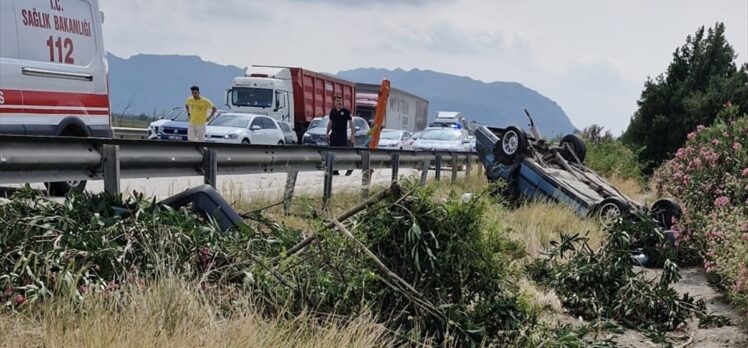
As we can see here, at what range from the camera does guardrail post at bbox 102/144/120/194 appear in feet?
18.0

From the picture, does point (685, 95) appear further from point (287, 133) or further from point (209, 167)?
point (209, 167)

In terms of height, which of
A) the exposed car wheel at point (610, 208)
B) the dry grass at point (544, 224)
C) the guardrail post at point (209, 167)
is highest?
the guardrail post at point (209, 167)

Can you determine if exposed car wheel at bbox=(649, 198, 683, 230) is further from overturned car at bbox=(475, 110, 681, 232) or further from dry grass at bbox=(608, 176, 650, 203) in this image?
dry grass at bbox=(608, 176, 650, 203)

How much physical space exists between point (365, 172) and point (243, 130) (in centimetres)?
1241

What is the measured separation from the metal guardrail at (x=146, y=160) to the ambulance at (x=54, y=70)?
4.92 feet

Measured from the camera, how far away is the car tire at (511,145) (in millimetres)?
10547

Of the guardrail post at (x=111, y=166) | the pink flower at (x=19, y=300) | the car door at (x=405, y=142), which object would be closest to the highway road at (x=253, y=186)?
the guardrail post at (x=111, y=166)

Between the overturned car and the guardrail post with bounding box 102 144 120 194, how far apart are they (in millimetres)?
5660

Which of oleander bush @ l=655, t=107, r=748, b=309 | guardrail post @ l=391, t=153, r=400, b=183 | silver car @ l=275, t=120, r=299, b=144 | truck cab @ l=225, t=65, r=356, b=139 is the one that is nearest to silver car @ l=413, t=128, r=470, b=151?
silver car @ l=275, t=120, r=299, b=144

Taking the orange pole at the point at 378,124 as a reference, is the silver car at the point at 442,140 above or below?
below

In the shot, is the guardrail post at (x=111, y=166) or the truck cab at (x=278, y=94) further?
the truck cab at (x=278, y=94)

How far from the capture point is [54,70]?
866 cm

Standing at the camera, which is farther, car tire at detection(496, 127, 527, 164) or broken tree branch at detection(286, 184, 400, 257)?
car tire at detection(496, 127, 527, 164)

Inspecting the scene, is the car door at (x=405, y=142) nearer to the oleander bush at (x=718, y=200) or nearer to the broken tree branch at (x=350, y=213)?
the oleander bush at (x=718, y=200)
